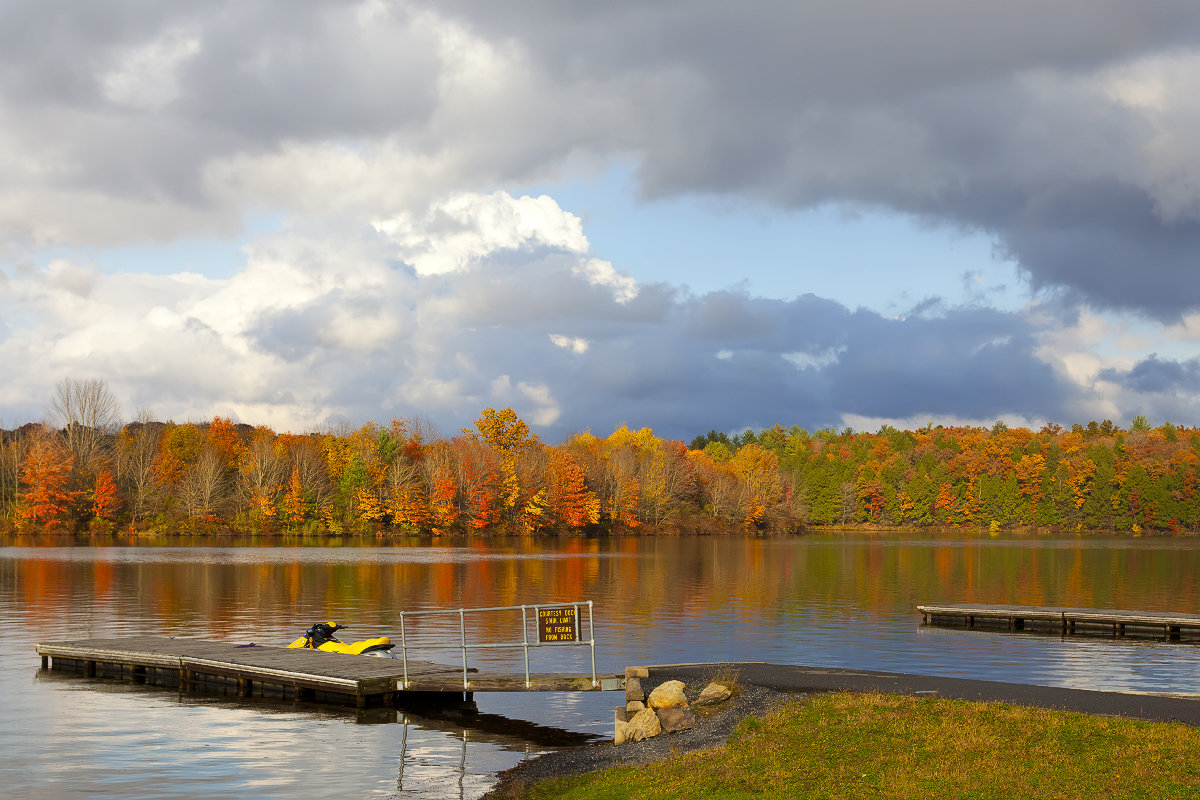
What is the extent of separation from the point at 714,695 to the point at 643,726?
189cm

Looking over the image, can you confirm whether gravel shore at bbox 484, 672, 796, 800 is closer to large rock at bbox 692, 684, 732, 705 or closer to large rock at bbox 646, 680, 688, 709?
large rock at bbox 692, 684, 732, 705

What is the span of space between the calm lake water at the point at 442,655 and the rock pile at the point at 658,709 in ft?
5.40

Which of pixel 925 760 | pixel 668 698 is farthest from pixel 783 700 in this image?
pixel 925 760

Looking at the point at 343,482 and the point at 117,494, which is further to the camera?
the point at 343,482

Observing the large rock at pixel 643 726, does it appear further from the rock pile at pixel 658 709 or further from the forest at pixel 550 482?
the forest at pixel 550 482

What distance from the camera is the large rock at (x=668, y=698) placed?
20609 millimetres

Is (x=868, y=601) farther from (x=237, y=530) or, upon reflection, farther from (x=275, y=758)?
(x=237, y=530)

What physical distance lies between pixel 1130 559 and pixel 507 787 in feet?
269

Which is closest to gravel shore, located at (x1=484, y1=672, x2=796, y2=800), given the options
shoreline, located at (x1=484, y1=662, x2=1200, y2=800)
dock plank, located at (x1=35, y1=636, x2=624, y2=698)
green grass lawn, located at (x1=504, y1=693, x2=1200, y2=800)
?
shoreline, located at (x1=484, y1=662, x2=1200, y2=800)

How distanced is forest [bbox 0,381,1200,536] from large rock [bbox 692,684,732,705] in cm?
10410

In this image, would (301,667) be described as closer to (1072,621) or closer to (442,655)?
(442,655)

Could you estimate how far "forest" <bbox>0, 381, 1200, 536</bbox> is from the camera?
117188 millimetres

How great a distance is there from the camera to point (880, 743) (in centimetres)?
1652

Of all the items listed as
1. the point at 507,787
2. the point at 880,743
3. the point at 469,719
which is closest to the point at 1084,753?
the point at 880,743
